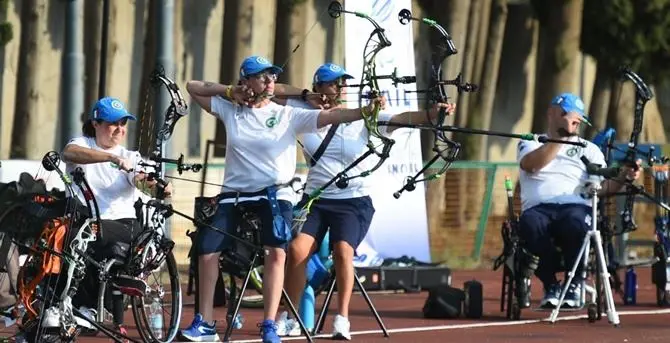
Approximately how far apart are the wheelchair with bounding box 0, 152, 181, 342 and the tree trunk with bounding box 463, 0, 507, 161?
15.0 meters

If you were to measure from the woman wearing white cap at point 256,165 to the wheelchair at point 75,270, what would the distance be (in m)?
0.32

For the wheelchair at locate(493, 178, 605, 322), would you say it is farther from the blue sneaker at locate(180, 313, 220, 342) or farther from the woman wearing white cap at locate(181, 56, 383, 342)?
the blue sneaker at locate(180, 313, 220, 342)

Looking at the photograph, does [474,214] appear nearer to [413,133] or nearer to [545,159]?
[413,133]

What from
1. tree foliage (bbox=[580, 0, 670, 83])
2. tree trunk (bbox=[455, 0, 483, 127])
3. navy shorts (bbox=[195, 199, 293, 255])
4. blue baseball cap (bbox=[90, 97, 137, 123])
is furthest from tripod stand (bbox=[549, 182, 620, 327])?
tree foliage (bbox=[580, 0, 670, 83])

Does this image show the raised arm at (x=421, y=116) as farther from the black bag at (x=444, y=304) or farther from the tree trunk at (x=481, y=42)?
the tree trunk at (x=481, y=42)

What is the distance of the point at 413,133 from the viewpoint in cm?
2017

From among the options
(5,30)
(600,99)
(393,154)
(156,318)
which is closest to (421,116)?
(156,318)

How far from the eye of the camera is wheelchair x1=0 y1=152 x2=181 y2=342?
1327 centimetres

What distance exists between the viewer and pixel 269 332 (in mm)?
14023

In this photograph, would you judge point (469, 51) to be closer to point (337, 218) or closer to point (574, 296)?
point (574, 296)

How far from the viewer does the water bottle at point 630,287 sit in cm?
1905

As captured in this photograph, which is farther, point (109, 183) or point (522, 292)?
point (522, 292)

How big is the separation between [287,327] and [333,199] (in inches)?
37.8

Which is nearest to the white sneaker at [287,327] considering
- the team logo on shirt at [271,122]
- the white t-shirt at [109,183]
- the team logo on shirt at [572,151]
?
the white t-shirt at [109,183]
